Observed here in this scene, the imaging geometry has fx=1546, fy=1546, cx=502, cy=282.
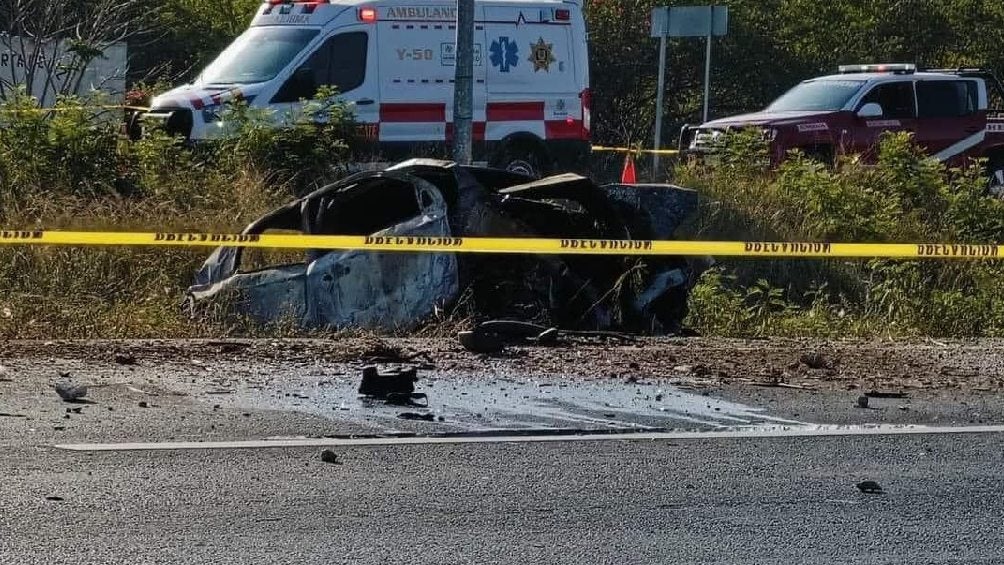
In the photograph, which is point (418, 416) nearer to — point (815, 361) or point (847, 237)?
point (815, 361)

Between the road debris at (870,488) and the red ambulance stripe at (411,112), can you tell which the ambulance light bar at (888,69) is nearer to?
the red ambulance stripe at (411,112)

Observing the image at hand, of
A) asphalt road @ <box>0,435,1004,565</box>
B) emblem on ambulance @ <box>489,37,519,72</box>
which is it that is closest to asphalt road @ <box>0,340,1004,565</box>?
asphalt road @ <box>0,435,1004,565</box>

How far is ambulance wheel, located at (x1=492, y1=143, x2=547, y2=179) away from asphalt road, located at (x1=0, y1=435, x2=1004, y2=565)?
11.5 metres

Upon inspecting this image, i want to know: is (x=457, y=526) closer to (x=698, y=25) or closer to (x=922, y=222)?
(x=922, y=222)

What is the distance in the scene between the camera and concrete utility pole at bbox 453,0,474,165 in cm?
1335

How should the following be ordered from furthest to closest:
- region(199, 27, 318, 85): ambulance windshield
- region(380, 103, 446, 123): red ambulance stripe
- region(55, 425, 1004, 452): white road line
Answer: region(380, 103, 446, 123): red ambulance stripe → region(199, 27, 318, 85): ambulance windshield → region(55, 425, 1004, 452): white road line

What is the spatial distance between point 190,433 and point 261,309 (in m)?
3.39

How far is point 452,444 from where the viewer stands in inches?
254

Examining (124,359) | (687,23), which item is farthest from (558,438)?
(687,23)

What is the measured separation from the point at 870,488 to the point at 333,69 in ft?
40.2

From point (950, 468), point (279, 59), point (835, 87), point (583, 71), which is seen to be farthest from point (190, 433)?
point (835, 87)

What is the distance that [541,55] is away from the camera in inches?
712

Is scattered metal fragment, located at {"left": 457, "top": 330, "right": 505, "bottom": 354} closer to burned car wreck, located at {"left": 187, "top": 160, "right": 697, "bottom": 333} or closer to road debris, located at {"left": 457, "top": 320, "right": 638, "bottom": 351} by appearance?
road debris, located at {"left": 457, "top": 320, "right": 638, "bottom": 351}

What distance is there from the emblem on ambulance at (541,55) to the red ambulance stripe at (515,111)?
0.42 m
